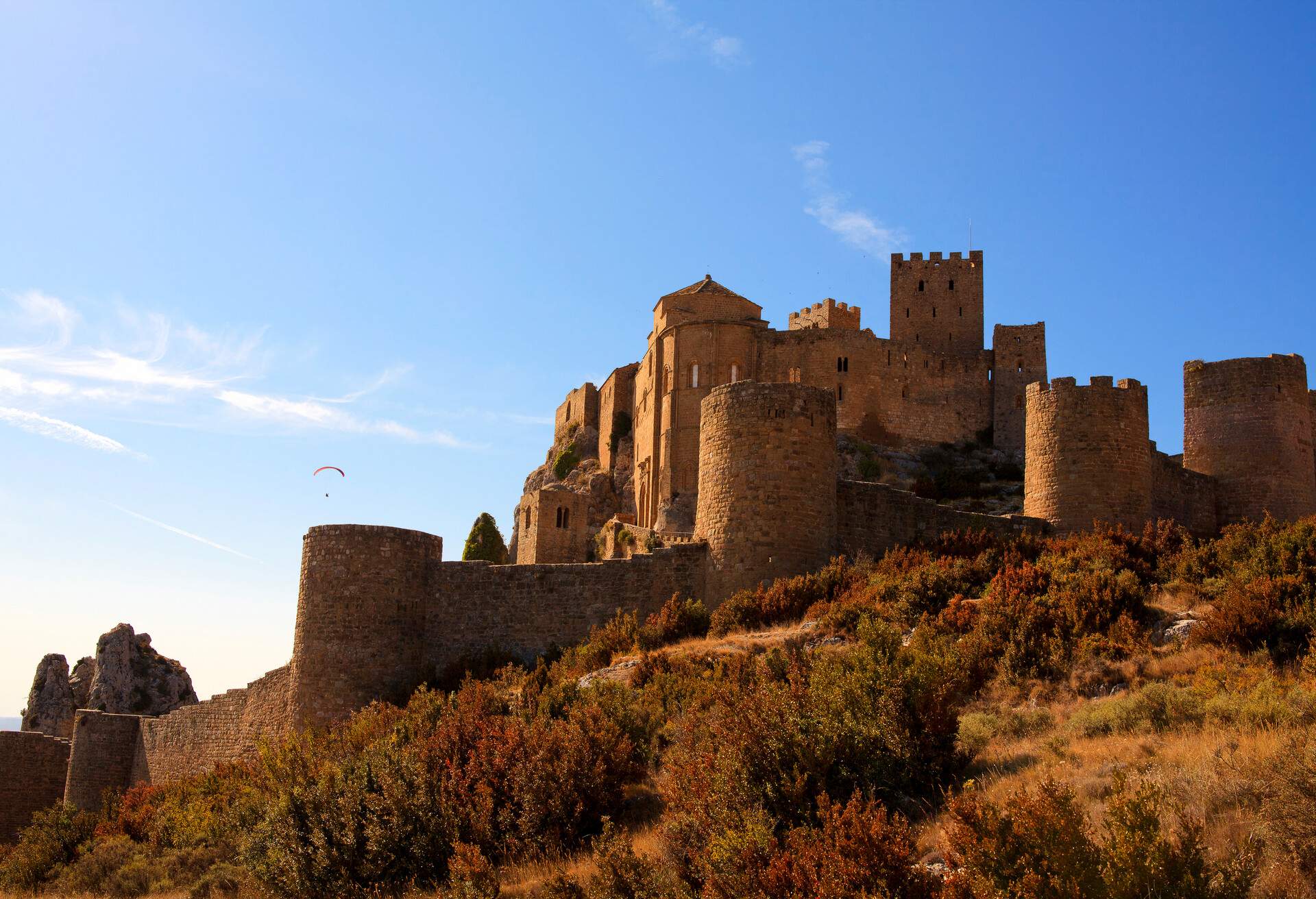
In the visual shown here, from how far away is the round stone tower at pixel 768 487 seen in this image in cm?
1953

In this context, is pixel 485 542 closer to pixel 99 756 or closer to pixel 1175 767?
pixel 99 756

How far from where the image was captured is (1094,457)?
20969 millimetres

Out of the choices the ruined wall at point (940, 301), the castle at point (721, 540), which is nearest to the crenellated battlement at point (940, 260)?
the ruined wall at point (940, 301)

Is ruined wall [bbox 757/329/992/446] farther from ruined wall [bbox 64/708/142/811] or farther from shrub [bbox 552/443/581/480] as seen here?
ruined wall [bbox 64/708/142/811]

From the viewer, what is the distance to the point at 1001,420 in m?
48.7

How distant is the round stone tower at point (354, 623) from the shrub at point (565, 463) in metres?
39.0

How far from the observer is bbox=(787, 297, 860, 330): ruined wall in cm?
5425

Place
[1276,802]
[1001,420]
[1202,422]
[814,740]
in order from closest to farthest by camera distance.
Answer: [1276,802] → [814,740] → [1202,422] → [1001,420]

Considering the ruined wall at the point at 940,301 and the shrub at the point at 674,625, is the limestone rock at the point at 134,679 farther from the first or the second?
the ruined wall at the point at 940,301

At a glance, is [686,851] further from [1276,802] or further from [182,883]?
[182,883]

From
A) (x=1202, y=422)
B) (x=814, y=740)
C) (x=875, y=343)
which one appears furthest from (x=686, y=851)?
(x=875, y=343)

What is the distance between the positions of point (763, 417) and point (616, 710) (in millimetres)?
6958

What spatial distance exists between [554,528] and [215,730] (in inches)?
794

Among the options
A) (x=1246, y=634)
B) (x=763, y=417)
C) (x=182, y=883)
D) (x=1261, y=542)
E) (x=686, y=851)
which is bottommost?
(x=182, y=883)
